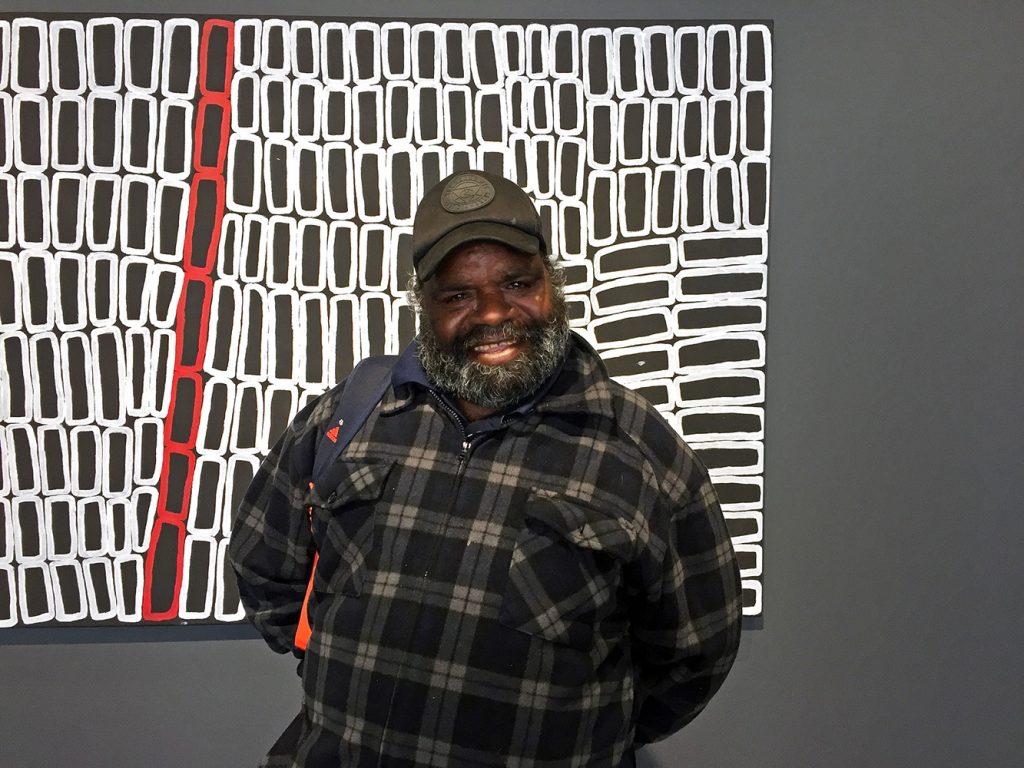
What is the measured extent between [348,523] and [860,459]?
3.19ft

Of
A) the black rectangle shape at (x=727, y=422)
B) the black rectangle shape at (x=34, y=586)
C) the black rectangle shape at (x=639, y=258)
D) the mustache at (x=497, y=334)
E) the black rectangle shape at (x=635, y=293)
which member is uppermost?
the black rectangle shape at (x=639, y=258)

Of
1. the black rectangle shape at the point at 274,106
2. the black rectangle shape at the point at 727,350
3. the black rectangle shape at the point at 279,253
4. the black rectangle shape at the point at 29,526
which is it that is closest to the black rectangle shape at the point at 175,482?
the black rectangle shape at the point at 29,526

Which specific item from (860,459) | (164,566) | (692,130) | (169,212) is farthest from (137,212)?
(860,459)

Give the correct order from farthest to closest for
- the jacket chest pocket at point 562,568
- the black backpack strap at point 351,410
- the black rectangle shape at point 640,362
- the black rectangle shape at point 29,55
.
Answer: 1. the black rectangle shape at point 640,362
2. the black rectangle shape at point 29,55
3. the black backpack strap at point 351,410
4. the jacket chest pocket at point 562,568

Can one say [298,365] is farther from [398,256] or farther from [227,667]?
[227,667]

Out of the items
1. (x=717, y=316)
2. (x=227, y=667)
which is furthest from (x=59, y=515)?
(x=717, y=316)

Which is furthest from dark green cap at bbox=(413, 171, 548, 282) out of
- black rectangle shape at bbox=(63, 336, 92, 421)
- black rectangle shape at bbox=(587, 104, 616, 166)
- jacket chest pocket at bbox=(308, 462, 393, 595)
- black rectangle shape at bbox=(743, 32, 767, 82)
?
black rectangle shape at bbox=(63, 336, 92, 421)

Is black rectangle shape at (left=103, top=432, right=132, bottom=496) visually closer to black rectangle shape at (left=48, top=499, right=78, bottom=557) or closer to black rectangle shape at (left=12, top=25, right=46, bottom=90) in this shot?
black rectangle shape at (left=48, top=499, right=78, bottom=557)

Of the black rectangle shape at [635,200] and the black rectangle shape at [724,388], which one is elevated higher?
the black rectangle shape at [635,200]

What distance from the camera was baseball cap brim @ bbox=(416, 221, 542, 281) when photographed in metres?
1.18

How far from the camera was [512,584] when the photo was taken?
1137 millimetres

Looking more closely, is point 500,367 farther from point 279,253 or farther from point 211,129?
point 211,129

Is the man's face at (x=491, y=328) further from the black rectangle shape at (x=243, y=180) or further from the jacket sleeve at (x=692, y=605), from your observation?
the black rectangle shape at (x=243, y=180)

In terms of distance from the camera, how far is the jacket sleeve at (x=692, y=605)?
3.99 ft
